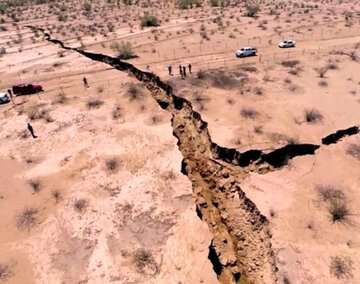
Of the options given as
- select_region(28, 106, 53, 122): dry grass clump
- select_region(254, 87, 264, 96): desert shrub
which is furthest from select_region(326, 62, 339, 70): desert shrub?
select_region(28, 106, 53, 122): dry grass clump

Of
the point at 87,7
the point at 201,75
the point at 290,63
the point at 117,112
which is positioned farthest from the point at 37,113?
the point at 87,7

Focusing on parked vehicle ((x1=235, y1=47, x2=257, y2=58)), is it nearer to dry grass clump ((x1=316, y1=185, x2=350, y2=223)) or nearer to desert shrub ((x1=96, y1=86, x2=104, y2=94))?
desert shrub ((x1=96, y1=86, x2=104, y2=94))

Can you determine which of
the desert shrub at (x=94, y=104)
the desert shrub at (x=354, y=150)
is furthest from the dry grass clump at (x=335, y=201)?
the desert shrub at (x=94, y=104)

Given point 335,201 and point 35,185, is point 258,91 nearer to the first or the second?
point 335,201

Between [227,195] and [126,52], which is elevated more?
[126,52]

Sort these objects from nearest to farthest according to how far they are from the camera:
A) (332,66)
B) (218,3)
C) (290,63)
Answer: (332,66), (290,63), (218,3)

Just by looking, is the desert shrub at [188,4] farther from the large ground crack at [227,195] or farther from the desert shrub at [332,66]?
the large ground crack at [227,195]

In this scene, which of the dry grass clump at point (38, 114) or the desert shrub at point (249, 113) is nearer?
the desert shrub at point (249, 113)
